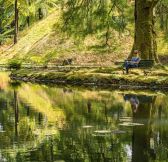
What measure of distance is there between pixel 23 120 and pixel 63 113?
2.18 m

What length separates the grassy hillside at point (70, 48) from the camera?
49622 millimetres

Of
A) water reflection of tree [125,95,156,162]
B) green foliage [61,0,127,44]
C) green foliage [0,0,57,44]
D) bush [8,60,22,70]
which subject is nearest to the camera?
water reflection of tree [125,95,156,162]

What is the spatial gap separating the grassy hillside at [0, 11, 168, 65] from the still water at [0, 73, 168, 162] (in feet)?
70.3

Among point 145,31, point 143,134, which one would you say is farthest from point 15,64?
point 143,134

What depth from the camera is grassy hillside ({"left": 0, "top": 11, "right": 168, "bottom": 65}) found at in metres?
49.6

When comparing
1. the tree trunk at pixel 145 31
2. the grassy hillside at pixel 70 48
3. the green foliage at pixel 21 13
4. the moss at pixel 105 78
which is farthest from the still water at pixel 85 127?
the green foliage at pixel 21 13

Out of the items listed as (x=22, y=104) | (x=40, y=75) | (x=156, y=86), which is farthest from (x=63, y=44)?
(x=22, y=104)

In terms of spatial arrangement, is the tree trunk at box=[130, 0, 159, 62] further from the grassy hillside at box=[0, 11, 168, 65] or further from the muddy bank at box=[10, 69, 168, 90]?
the grassy hillside at box=[0, 11, 168, 65]

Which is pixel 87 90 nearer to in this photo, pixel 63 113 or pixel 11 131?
pixel 63 113

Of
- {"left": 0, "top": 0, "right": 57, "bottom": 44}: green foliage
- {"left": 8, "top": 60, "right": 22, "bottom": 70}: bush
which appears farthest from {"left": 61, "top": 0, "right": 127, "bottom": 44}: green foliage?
{"left": 0, "top": 0, "right": 57, "bottom": 44}: green foliage

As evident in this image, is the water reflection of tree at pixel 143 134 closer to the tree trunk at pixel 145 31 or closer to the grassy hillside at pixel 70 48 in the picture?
the tree trunk at pixel 145 31

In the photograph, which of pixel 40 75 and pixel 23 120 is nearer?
pixel 23 120

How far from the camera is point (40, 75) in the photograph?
121 ft

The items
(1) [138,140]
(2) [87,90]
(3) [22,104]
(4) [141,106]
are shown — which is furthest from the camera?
(2) [87,90]
